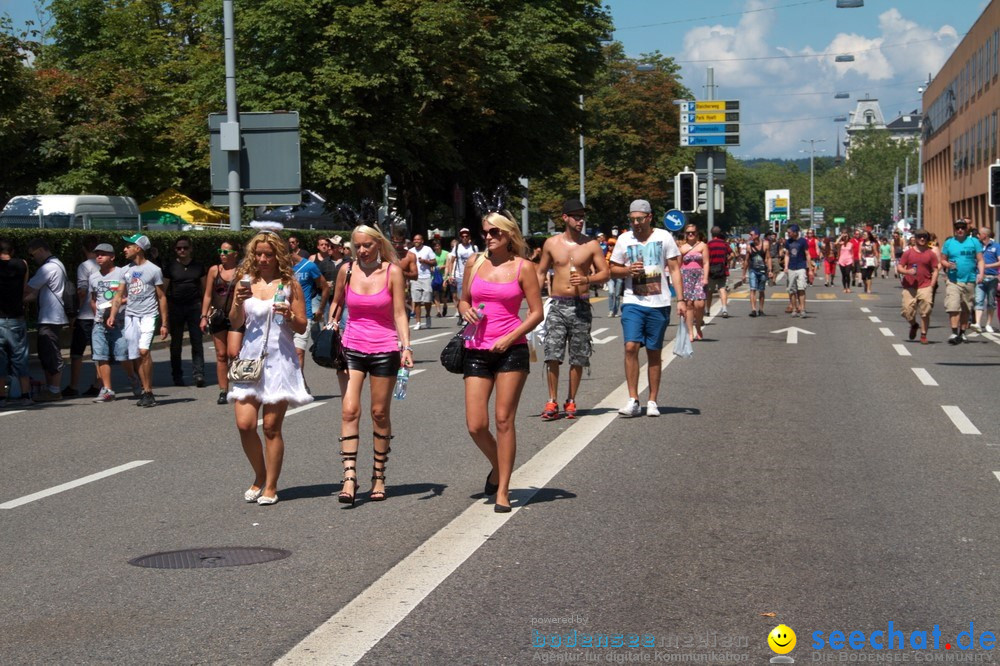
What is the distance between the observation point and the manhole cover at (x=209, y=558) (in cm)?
634

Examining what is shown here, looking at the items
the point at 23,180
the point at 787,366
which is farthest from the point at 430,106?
the point at 787,366

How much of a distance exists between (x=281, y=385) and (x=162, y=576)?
1.95m

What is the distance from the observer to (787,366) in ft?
54.1

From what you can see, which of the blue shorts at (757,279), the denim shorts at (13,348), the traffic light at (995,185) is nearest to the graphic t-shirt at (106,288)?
the denim shorts at (13,348)

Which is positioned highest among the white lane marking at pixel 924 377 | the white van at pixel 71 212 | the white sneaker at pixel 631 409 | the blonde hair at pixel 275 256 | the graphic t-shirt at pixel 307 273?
the white van at pixel 71 212

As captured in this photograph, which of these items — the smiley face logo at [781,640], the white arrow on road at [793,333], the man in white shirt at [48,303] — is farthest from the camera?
the white arrow on road at [793,333]

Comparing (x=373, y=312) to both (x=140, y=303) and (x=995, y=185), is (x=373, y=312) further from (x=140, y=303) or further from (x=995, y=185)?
(x=995, y=185)

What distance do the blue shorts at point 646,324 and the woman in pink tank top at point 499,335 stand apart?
3.75 meters

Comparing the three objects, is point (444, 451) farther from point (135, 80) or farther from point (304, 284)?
point (135, 80)

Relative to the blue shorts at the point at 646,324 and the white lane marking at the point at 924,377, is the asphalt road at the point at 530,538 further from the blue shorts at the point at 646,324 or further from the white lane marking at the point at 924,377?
the white lane marking at the point at 924,377

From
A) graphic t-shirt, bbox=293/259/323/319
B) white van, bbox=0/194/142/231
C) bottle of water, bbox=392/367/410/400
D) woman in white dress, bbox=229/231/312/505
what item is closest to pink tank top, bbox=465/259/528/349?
bottle of water, bbox=392/367/410/400

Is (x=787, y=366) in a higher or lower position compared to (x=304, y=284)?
lower

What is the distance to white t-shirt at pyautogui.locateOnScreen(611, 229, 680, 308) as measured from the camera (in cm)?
1145

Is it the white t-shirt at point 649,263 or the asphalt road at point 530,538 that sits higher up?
the white t-shirt at point 649,263
